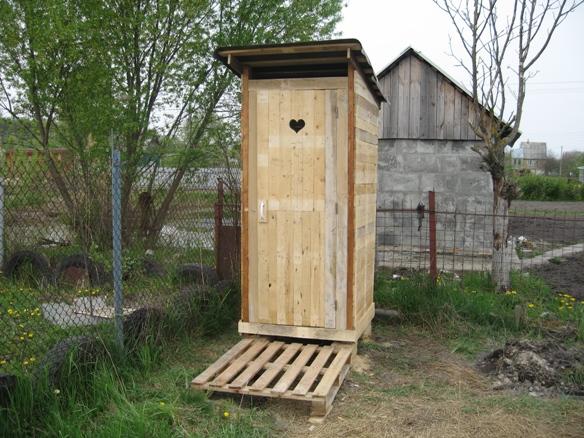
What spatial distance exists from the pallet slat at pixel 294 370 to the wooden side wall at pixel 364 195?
0.52 metres

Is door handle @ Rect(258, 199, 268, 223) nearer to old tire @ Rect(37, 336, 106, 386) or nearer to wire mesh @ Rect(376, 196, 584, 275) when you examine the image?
old tire @ Rect(37, 336, 106, 386)

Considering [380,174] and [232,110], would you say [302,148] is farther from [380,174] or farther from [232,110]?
[380,174]

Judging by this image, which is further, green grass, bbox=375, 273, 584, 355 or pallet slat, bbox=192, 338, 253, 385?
green grass, bbox=375, 273, 584, 355

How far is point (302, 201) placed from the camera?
17.3 feet

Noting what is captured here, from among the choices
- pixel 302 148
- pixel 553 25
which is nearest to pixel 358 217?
pixel 302 148

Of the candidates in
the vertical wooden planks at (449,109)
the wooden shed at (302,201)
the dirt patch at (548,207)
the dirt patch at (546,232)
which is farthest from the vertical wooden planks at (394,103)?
the dirt patch at (548,207)

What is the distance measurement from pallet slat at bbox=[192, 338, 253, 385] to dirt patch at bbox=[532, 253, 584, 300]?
492cm

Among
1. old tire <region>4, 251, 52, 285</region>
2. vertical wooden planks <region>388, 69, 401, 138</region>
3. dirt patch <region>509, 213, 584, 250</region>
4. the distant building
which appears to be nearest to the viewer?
old tire <region>4, 251, 52, 285</region>

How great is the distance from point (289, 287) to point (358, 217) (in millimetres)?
916

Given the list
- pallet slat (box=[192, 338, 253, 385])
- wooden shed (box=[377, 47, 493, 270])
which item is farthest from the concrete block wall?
pallet slat (box=[192, 338, 253, 385])

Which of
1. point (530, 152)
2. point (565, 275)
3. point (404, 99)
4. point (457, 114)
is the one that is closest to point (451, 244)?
point (565, 275)

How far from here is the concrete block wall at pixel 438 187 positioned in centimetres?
1127

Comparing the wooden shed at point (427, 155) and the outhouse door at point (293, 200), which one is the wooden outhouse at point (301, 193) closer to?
the outhouse door at point (293, 200)

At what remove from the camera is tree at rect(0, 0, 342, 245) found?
29.0 ft
